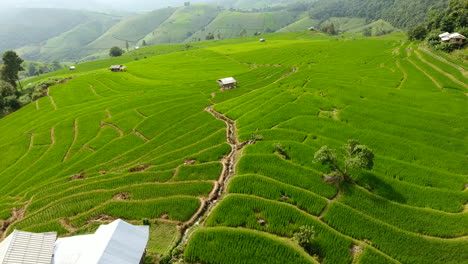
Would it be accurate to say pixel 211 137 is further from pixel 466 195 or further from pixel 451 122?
pixel 451 122

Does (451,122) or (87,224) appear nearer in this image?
(87,224)

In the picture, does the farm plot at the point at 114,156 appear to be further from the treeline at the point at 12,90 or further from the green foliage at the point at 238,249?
the treeline at the point at 12,90

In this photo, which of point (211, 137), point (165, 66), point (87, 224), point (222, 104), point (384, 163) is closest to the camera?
point (87, 224)

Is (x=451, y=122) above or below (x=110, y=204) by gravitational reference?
above

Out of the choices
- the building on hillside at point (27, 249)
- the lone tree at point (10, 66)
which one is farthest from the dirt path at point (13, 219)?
the lone tree at point (10, 66)

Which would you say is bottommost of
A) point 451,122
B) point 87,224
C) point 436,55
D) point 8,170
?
point 8,170

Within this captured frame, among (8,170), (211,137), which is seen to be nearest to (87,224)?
(211,137)

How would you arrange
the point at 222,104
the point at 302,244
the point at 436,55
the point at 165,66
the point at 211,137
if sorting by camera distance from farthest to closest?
the point at 165,66 < the point at 436,55 < the point at 222,104 < the point at 211,137 < the point at 302,244

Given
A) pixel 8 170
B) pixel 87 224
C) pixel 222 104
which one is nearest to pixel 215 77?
pixel 222 104
